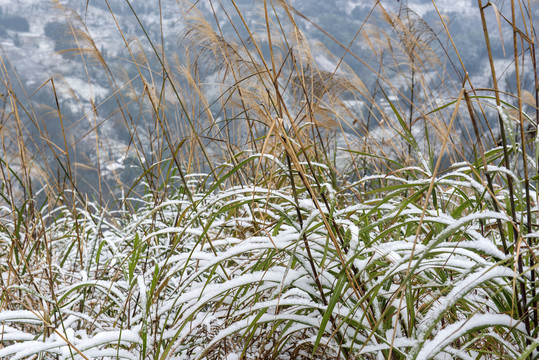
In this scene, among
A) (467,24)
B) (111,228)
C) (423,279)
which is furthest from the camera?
(467,24)

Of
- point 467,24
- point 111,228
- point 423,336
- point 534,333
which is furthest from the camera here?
point 467,24

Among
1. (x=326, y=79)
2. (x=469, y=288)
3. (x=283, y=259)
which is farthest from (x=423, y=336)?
(x=326, y=79)

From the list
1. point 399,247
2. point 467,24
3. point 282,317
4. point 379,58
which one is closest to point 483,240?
point 399,247

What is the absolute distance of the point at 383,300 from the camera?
41.1 inches

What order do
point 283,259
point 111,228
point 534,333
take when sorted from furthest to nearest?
point 111,228 < point 283,259 < point 534,333

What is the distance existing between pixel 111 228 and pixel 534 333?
1885mm

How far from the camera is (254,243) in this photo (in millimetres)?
1047

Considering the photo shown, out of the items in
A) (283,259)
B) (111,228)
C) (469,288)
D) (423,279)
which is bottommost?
(111,228)

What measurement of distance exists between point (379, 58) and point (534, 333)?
1.79 meters

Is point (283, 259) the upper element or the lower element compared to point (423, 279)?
lower

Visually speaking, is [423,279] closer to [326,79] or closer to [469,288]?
[469,288]

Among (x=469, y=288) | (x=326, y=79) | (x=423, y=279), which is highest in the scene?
(x=326, y=79)

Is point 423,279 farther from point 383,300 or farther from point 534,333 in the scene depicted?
point 534,333

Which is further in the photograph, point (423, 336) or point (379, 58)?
point (379, 58)
